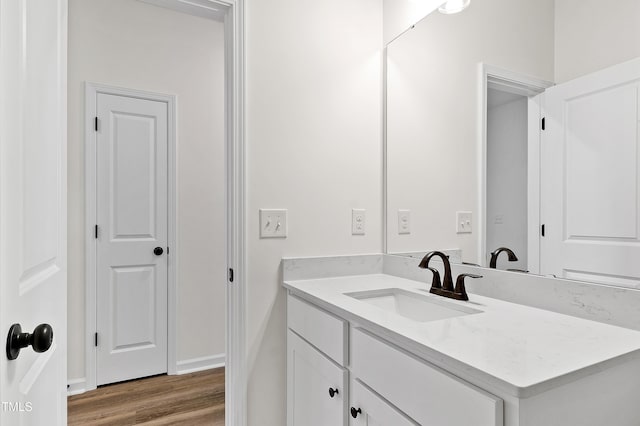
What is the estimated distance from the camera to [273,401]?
159 cm

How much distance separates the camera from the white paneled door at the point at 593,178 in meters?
0.95

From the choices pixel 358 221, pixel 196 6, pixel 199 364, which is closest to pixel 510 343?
pixel 358 221

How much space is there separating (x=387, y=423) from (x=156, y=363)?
223cm

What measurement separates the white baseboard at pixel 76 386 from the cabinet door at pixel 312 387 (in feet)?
5.39

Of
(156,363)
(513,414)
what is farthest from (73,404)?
(513,414)

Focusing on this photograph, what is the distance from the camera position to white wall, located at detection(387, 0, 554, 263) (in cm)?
127

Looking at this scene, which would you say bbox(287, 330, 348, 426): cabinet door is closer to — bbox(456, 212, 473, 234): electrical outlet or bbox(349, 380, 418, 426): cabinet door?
bbox(349, 380, 418, 426): cabinet door

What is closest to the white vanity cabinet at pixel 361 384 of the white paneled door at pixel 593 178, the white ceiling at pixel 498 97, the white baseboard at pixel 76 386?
the white paneled door at pixel 593 178

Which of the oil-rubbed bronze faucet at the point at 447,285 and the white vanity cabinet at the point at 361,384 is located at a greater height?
the oil-rubbed bronze faucet at the point at 447,285

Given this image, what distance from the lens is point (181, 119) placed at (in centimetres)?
271
